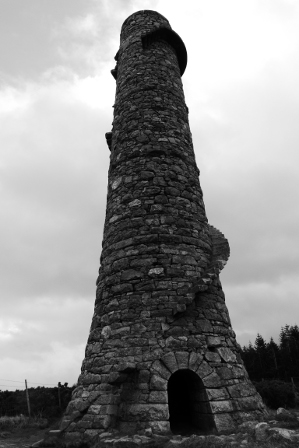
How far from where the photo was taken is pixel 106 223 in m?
8.03

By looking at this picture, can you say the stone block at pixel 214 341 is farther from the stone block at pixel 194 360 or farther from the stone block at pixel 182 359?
the stone block at pixel 182 359

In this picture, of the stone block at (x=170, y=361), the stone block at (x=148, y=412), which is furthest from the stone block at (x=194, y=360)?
the stone block at (x=148, y=412)

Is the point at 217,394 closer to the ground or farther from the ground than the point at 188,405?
farther from the ground

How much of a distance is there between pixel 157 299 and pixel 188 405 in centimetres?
221

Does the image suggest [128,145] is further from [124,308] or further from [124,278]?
[124,308]

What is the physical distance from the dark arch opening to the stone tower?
0.9 inches

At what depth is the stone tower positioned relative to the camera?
18.5 feet

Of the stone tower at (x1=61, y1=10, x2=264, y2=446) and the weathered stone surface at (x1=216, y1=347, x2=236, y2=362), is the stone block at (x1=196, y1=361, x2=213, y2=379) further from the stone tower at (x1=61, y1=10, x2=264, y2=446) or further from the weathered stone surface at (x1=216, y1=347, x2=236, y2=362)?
the weathered stone surface at (x1=216, y1=347, x2=236, y2=362)

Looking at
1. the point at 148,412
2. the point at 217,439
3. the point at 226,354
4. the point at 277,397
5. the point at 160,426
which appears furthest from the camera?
the point at 277,397

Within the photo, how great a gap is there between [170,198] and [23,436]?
6.16m

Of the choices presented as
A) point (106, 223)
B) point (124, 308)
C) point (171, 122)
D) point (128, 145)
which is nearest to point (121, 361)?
point (124, 308)

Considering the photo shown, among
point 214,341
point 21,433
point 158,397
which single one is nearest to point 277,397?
point 214,341

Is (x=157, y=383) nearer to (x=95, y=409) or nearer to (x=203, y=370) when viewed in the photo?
(x=203, y=370)

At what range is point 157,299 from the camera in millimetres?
6316
